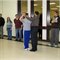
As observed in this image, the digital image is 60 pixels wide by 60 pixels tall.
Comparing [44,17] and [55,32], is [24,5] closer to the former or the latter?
[44,17]

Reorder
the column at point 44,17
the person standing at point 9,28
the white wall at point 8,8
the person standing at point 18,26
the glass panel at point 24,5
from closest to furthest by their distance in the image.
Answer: the column at point 44,17 → the person standing at point 18,26 → the person standing at point 9,28 → the glass panel at point 24,5 → the white wall at point 8,8

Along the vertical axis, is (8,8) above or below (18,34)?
above

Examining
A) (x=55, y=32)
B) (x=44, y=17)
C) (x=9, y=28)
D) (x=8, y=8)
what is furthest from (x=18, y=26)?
(x=55, y=32)

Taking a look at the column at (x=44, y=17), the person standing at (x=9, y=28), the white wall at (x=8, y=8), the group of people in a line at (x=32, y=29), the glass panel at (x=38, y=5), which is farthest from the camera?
the white wall at (x=8, y=8)

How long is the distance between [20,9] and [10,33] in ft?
5.35

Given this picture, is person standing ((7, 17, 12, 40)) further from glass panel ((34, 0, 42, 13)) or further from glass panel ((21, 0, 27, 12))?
glass panel ((34, 0, 42, 13))

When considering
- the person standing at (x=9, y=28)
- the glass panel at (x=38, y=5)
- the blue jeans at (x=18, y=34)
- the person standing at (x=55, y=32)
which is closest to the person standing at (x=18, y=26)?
the blue jeans at (x=18, y=34)

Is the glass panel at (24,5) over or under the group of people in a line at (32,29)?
over

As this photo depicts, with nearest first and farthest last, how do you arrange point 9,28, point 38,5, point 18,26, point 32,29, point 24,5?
point 32,29, point 18,26, point 38,5, point 9,28, point 24,5

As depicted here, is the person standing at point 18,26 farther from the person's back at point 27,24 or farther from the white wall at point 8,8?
the person's back at point 27,24

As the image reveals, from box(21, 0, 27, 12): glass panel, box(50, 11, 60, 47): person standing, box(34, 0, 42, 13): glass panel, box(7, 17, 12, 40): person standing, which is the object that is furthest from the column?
box(7, 17, 12, 40): person standing

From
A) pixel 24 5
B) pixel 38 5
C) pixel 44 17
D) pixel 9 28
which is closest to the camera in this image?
pixel 44 17

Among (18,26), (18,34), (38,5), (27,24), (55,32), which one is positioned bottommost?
(18,34)

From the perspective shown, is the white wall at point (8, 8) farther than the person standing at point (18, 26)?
Yes
